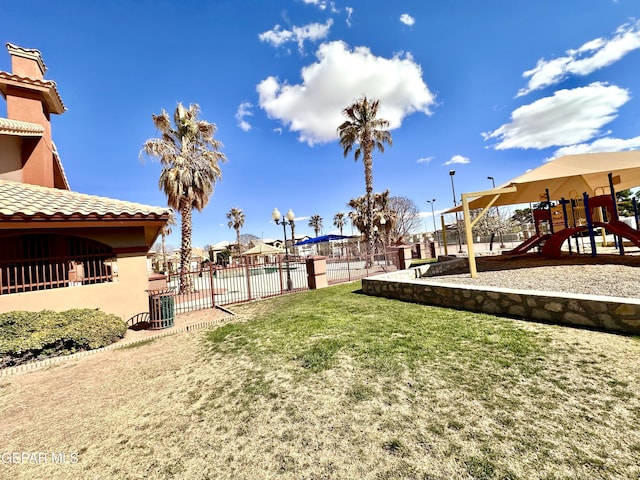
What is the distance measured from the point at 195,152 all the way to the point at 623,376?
60.1 ft

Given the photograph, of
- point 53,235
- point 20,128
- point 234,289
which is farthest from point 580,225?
point 20,128

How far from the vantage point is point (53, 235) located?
726 centimetres

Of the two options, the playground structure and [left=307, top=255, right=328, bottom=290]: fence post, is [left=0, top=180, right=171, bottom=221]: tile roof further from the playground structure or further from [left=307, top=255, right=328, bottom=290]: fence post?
the playground structure

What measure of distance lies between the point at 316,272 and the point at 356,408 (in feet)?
29.5

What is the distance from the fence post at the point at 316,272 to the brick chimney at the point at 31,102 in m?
10.1

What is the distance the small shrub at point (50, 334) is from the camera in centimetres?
515

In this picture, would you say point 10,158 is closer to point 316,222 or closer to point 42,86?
point 42,86

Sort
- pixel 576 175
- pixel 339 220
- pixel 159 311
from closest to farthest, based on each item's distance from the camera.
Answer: pixel 159 311 → pixel 576 175 → pixel 339 220

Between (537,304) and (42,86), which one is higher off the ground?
(42,86)

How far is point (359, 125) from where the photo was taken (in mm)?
22297

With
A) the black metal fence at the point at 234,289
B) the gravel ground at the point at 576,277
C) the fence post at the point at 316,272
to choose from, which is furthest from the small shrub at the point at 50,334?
the gravel ground at the point at 576,277

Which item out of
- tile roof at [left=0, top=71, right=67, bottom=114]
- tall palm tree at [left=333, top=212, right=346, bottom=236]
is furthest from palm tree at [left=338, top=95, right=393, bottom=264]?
tall palm tree at [left=333, top=212, right=346, bottom=236]

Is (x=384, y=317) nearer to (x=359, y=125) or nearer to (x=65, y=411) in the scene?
(x=65, y=411)

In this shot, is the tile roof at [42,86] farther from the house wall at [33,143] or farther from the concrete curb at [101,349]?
the concrete curb at [101,349]
